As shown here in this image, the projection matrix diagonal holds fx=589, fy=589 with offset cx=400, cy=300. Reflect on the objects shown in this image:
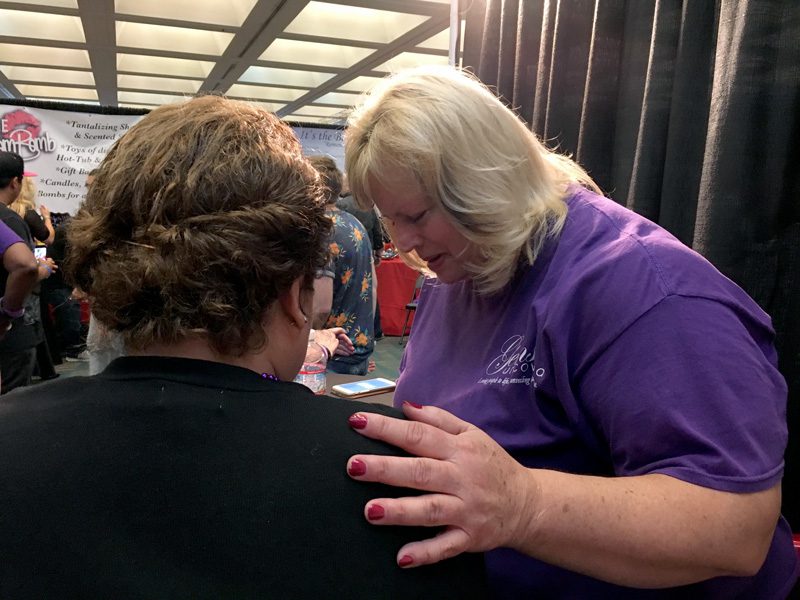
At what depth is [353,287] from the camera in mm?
2693

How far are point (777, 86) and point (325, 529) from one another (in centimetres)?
117

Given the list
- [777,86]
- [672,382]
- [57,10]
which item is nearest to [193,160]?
[672,382]

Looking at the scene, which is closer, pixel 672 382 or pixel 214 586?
pixel 214 586

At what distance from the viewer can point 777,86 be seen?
1.13 meters

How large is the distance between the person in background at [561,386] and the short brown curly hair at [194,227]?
0.67 ft

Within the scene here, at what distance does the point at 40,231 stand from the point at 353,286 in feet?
8.26

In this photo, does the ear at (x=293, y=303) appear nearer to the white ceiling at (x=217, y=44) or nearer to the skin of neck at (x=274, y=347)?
the skin of neck at (x=274, y=347)

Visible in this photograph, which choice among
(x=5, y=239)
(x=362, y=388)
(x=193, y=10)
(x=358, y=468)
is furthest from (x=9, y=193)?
(x=193, y=10)

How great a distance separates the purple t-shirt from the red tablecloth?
5.30 metres

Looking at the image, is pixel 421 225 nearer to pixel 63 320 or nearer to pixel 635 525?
pixel 635 525

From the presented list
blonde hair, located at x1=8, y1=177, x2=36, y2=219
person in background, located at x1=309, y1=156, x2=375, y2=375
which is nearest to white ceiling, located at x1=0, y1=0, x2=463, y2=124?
blonde hair, located at x1=8, y1=177, x2=36, y2=219

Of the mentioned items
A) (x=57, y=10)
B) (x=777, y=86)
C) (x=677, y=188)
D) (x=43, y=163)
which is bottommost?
(x=43, y=163)

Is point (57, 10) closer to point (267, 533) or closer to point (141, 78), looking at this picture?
point (141, 78)

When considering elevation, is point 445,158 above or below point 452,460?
above
